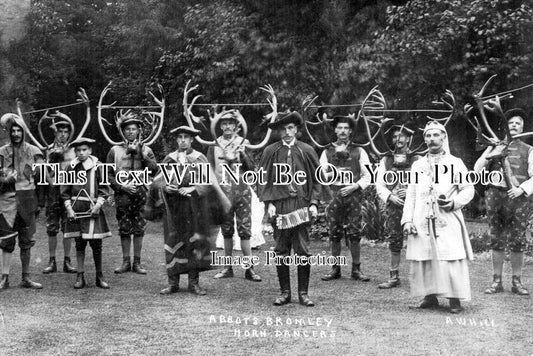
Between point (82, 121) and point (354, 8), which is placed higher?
point (354, 8)

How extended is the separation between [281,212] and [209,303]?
42.0 inches

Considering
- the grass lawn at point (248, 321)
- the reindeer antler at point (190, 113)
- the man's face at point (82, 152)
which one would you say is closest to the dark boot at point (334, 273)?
the grass lawn at point (248, 321)

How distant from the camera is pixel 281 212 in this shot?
603 cm

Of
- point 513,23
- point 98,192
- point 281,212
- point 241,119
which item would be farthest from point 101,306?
point 513,23

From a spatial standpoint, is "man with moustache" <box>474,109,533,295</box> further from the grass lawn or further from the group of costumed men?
the grass lawn

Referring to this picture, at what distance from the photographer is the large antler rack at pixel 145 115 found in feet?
24.5

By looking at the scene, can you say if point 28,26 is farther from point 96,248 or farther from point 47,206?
point 96,248

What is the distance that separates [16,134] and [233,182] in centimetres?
228

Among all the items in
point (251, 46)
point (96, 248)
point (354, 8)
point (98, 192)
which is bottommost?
point (96, 248)

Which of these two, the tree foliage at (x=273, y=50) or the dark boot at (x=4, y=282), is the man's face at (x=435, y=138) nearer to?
the tree foliage at (x=273, y=50)

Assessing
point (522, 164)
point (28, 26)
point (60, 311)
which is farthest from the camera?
point (28, 26)

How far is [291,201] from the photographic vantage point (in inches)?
237

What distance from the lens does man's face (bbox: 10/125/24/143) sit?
679 cm

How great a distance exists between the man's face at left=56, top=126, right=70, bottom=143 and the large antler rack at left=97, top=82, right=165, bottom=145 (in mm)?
400
